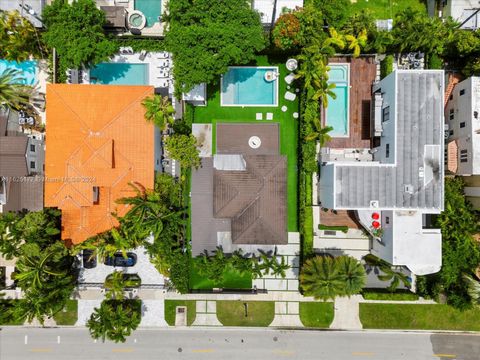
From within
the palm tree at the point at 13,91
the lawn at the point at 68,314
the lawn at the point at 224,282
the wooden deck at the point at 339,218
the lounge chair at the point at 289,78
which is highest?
the lounge chair at the point at 289,78

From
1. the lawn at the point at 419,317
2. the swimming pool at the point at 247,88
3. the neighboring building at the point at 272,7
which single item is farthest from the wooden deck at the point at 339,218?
the neighboring building at the point at 272,7

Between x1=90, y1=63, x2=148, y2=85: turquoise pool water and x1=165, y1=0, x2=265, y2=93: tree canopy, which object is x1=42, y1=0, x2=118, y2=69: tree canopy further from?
x1=165, y1=0, x2=265, y2=93: tree canopy

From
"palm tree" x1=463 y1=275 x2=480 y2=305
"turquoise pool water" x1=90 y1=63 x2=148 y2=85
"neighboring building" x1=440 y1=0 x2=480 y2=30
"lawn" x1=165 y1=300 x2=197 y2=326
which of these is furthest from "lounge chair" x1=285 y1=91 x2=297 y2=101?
"palm tree" x1=463 y1=275 x2=480 y2=305

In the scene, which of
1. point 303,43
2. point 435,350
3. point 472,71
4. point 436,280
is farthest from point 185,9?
point 435,350

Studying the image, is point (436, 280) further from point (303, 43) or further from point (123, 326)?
point (123, 326)

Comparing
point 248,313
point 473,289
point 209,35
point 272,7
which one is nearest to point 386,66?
point 272,7

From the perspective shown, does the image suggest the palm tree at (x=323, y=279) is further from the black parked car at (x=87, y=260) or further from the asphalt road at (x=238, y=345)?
the black parked car at (x=87, y=260)
